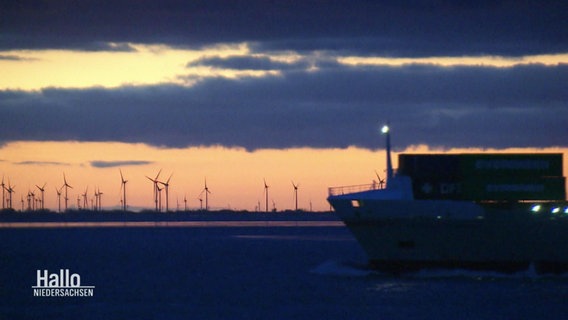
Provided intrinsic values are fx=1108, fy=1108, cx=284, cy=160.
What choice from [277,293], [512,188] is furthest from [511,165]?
[277,293]

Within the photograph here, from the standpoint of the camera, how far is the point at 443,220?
68500 millimetres

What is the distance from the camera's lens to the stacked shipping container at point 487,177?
227ft

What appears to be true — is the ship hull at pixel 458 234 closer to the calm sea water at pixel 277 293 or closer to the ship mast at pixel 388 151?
the calm sea water at pixel 277 293

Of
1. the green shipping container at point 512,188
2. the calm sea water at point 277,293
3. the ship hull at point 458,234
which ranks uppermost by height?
the green shipping container at point 512,188

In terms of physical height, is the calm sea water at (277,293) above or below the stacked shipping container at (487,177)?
below

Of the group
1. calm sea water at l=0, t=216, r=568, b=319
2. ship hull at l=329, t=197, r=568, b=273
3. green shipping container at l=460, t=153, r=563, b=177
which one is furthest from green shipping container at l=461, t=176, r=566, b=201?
calm sea water at l=0, t=216, r=568, b=319

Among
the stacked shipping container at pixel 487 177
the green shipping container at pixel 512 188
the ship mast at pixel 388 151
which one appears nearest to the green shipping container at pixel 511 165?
the stacked shipping container at pixel 487 177

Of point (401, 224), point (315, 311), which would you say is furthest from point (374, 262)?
Answer: point (315, 311)

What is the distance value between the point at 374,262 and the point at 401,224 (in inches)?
144

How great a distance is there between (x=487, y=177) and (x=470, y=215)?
8.90ft

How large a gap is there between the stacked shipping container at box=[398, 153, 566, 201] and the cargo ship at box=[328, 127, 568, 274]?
0.06 m

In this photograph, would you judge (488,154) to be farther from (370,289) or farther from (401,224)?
(370,289)

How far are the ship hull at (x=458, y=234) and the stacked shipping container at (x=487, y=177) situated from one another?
0.83 meters

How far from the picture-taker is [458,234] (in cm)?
6875
